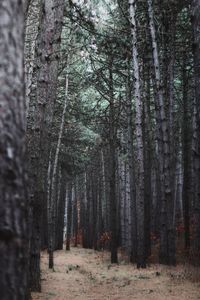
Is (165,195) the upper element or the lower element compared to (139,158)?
lower

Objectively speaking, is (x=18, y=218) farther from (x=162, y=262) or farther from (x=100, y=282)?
(x=162, y=262)

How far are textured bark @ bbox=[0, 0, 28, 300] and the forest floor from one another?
5851 mm

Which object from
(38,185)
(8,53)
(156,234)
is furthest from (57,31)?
(156,234)

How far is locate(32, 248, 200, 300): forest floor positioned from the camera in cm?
812

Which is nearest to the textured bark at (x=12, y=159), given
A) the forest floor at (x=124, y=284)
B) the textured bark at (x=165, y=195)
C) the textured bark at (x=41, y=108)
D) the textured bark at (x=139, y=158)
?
the textured bark at (x=41, y=108)

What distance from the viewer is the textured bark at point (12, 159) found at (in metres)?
2.16

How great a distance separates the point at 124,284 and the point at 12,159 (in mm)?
8241

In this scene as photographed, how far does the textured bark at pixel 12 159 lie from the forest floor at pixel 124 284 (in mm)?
5851

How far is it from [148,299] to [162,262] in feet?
16.0

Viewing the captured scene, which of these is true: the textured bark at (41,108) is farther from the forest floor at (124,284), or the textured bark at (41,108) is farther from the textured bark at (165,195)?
the textured bark at (165,195)

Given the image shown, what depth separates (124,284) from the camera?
32.0 ft

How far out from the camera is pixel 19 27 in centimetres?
240

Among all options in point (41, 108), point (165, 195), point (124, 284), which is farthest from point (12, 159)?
point (165, 195)

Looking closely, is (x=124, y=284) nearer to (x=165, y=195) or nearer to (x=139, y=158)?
(x=165, y=195)
